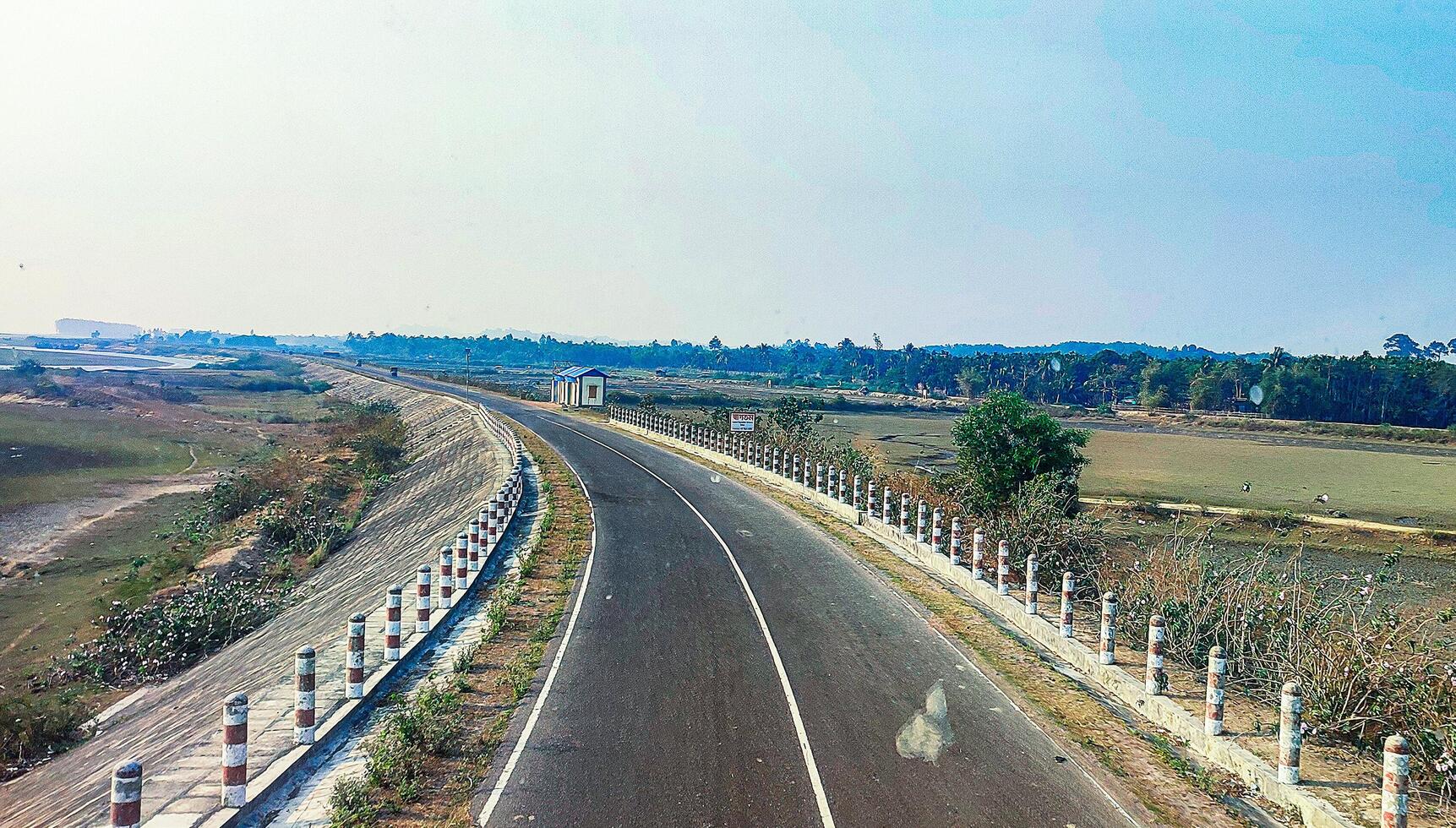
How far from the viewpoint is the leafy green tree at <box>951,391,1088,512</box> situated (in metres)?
21.4

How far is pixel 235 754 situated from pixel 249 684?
883 centimetres

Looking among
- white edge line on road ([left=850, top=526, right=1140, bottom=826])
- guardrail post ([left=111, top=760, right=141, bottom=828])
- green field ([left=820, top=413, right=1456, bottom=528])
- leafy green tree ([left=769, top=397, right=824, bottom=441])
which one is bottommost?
green field ([left=820, top=413, right=1456, bottom=528])

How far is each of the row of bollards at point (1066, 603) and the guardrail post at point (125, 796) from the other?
8.84 m

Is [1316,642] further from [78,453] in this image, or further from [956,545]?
[78,453]

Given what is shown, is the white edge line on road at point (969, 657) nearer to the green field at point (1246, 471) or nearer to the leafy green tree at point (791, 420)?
the leafy green tree at point (791, 420)

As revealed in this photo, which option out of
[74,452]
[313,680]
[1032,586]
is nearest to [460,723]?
[313,680]

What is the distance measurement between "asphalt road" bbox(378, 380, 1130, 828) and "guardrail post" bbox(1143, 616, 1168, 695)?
159 cm

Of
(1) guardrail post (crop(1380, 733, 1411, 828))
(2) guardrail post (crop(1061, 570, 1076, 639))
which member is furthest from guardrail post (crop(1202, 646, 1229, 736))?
(2) guardrail post (crop(1061, 570, 1076, 639))

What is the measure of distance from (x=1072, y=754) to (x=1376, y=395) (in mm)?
104172

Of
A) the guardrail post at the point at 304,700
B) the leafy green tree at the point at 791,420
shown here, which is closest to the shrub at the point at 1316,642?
the guardrail post at the point at 304,700

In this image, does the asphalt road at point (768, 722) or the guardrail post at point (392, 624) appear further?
the guardrail post at point (392, 624)

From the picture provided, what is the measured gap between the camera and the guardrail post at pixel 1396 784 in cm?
703

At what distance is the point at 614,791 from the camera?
7.95m

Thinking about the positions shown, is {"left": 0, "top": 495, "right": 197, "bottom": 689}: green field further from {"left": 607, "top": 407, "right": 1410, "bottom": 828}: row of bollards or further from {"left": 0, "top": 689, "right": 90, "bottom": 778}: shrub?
{"left": 607, "top": 407, "right": 1410, "bottom": 828}: row of bollards
